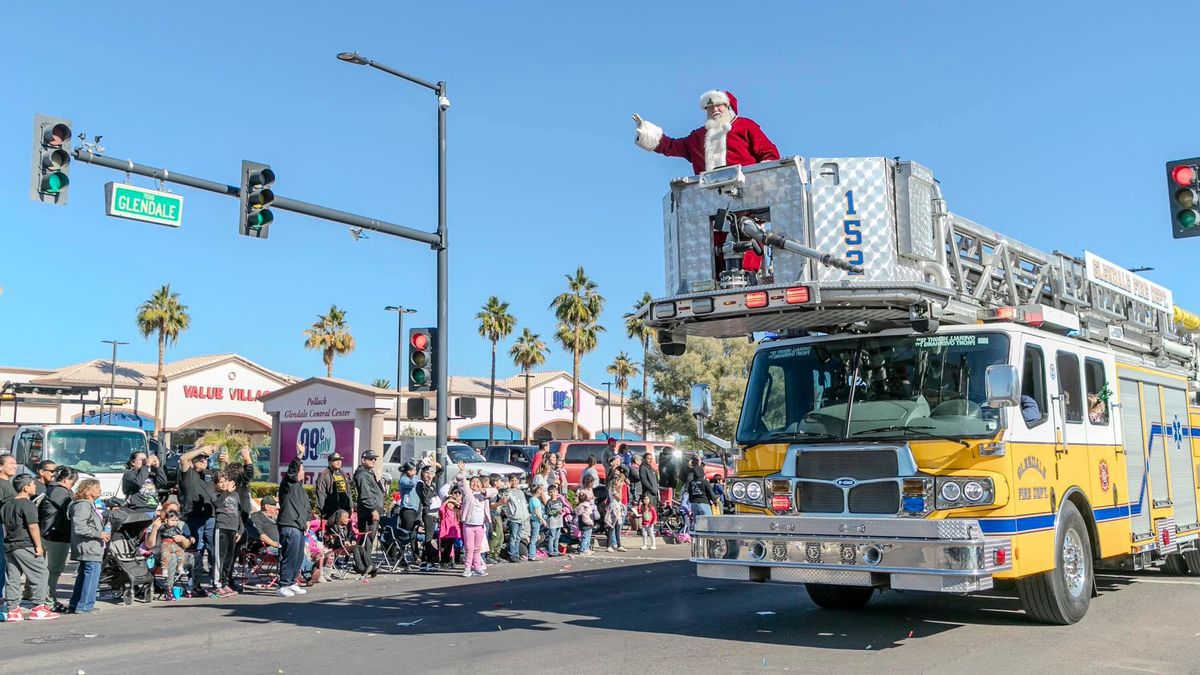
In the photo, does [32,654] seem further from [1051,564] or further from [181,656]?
[1051,564]

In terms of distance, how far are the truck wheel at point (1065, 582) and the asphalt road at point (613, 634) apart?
166mm

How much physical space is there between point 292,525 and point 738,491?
6.43 metres

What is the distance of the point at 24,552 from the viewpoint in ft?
36.3

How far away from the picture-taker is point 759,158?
954 centimetres

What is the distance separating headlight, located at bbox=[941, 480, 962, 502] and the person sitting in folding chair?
8879mm

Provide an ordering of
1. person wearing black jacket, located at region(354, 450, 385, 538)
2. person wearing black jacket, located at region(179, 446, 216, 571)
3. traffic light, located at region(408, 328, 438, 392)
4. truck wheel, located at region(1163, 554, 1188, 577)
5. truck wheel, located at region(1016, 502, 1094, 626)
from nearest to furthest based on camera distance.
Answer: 1. truck wheel, located at region(1016, 502, 1094, 626)
2. truck wheel, located at region(1163, 554, 1188, 577)
3. person wearing black jacket, located at region(179, 446, 216, 571)
4. person wearing black jacket, located at region(354, 450, 385, 538)
5. traffic light, located at region(408, 328, 438, 392)

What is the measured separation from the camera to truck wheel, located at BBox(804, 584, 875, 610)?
1045 cm

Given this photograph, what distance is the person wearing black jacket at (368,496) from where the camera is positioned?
1478 cm

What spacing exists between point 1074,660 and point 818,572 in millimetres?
1963

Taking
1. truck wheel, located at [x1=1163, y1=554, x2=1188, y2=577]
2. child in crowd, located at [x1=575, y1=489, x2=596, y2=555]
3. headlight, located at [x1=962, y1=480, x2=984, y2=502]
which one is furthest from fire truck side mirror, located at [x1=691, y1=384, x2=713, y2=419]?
child in crowd, located at [x1=575, y1=489, x2=596, y2=555]

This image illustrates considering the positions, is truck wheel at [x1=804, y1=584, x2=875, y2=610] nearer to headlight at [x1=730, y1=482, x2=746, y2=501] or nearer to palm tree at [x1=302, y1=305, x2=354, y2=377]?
headlight at [x1=730, y1=482, x2=746, y2=501]

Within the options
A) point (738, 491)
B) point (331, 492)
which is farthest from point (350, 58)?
point (738, 491)

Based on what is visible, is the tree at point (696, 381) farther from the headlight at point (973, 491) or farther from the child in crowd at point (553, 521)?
the headlight at point (973, 491)

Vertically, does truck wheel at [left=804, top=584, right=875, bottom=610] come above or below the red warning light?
below
